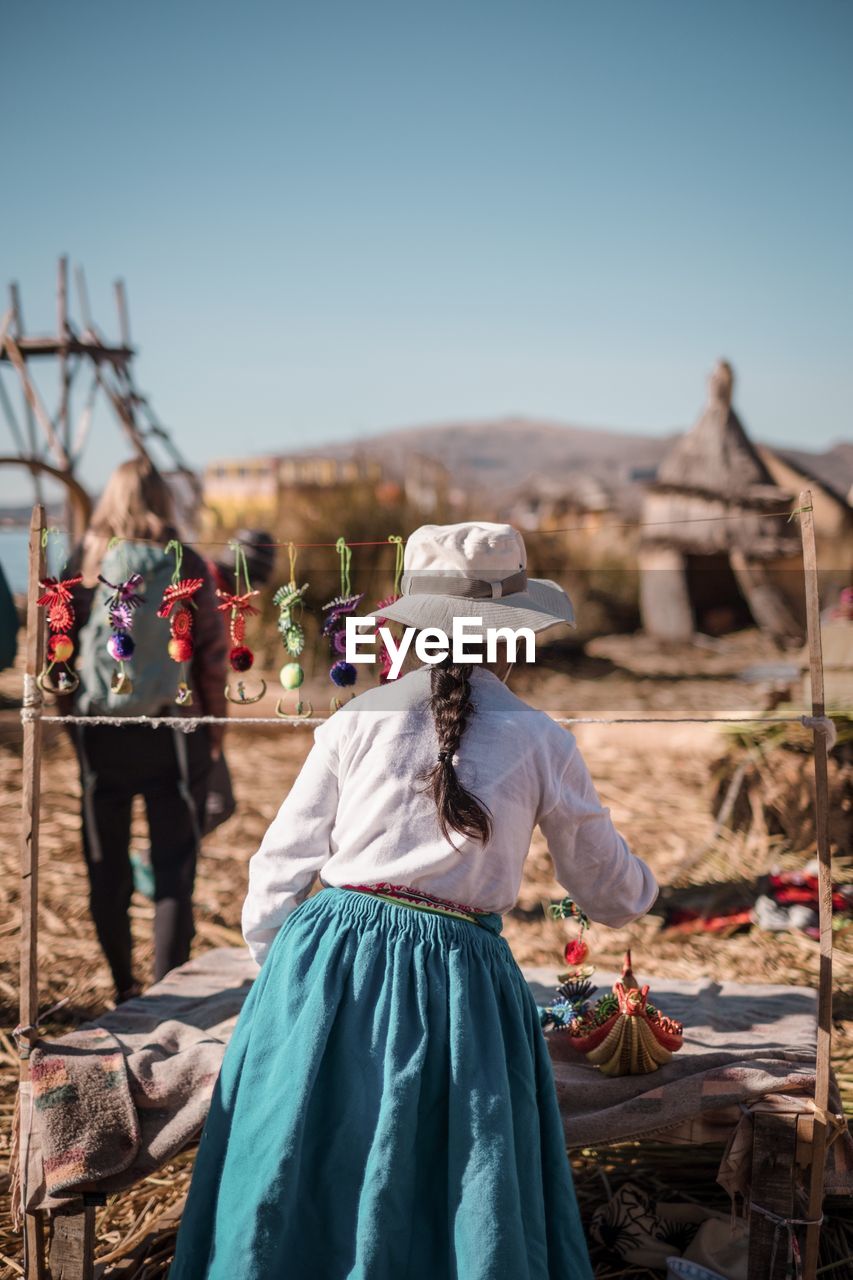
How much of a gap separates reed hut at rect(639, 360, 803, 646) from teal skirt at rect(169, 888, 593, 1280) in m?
9.73

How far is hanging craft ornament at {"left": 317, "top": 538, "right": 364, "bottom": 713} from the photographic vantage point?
243 cm

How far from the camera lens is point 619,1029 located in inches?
98.0

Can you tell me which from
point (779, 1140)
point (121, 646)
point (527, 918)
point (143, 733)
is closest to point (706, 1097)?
point (779, 1140)

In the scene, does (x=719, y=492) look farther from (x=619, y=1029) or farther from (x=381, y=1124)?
(x=381, y=1124)

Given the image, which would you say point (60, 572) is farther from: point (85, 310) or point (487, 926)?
point (85, 310)

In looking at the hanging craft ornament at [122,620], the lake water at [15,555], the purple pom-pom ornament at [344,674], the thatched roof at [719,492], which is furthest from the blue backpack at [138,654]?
the thatched roof at [719,492]

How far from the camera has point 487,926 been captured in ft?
6.71

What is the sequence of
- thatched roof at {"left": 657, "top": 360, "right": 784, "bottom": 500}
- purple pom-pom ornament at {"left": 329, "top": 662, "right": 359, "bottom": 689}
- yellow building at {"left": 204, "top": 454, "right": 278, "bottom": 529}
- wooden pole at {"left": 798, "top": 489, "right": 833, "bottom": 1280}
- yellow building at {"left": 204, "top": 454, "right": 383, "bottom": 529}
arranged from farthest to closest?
thatched roof at {"left": 657, "top": 360, "right": 784, "bottom": 500} → yellow building at {"left": 204, "top": 454, "right": 278, "bottom": 529} → yellow building at {"left": 204, "top": 454, "right": 383, "bottom": 529} → purple pom-pom ornament at {"left": 329, "top": 662, "right": 359, "bottom": 689} → wooden pole at {"left": 798, "top": 489, "right": 833, "bottom": 1280}

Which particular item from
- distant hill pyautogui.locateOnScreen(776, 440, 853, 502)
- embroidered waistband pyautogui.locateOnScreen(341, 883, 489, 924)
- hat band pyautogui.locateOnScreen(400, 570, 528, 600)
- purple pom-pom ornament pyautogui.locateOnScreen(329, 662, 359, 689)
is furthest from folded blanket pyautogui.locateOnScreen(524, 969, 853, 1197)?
distant hill pyautogui.locateOnScreen(776, 440, 853, 502)

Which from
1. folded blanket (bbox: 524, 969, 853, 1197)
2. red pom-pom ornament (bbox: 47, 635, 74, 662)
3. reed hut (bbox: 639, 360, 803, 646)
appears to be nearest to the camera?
folded blanket (bbox: 524, 969, 853, 1197)

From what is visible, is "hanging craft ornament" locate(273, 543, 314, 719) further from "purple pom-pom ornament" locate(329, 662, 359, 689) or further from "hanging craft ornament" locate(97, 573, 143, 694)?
"hanging craft ornament" locate(97, 573, 143, 694)

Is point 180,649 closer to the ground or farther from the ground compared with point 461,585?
closer to the ground

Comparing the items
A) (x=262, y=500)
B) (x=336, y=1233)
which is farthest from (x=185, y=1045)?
(x=262, y=500)

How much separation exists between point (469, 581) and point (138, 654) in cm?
162
